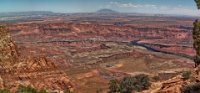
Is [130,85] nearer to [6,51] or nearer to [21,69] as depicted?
[21,69]

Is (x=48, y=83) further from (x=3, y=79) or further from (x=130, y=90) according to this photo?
(x=130, y=90)

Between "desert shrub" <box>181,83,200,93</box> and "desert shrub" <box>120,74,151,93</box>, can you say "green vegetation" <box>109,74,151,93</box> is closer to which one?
"desert shrub" <box>120,74,151,93</box>

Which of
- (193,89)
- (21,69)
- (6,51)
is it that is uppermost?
(193,89)

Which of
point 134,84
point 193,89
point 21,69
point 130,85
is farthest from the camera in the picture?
point 21,69

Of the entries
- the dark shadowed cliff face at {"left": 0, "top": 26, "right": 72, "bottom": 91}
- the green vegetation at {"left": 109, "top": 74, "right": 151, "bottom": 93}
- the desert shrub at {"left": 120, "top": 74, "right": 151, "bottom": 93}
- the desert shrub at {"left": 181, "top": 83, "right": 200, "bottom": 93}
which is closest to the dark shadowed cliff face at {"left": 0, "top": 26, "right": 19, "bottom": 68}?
the dark shadowed cliff face at {"left": 0, "top": 26, "right": 72, "bottom": 91}

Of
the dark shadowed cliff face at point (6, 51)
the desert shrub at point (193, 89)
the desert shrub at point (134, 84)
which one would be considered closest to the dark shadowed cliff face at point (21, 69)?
the dark shadowed cliff face at point (6, 51)

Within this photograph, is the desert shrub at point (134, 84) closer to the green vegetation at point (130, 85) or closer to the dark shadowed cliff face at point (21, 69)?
the green vegetation at point (130, 85)

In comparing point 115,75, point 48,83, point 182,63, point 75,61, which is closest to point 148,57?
point 182,63

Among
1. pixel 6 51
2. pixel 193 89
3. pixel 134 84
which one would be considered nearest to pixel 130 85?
pixel 134 84

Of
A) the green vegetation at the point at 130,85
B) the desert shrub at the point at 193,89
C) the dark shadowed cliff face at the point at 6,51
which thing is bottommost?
the green vegetation at the point at 130,85

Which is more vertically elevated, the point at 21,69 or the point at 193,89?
the point at 193,89
